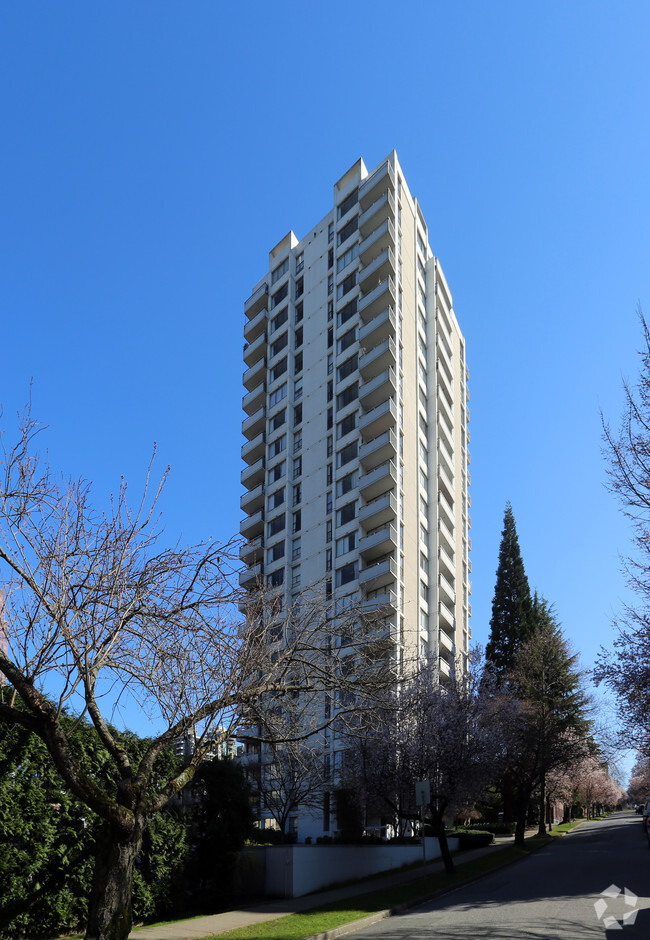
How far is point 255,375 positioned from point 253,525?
44.4 ft

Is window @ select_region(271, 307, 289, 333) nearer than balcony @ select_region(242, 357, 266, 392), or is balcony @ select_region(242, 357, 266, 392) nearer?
window @ select_region(271, 307, 289, 333)

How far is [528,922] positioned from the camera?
50.8 feet

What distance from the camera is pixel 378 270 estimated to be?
61906 millimetres

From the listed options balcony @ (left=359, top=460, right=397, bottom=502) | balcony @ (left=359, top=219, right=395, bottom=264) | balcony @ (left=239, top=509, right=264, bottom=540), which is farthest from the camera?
balcony @ (left=239, top=509, right=264, bottom=540)

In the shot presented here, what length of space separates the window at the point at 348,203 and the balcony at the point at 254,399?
15416mm

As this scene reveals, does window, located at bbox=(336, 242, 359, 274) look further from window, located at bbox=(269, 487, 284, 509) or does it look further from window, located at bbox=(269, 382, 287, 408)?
window, located at bbox=(269, 487, 284, 509)

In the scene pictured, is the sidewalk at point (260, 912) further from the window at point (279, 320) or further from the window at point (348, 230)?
the window at point (279, 320)

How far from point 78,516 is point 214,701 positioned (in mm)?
3331

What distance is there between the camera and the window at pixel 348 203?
2601 inches

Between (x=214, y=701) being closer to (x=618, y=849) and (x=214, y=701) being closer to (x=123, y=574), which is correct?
(x=123, y=574)

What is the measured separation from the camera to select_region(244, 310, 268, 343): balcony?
75.1m

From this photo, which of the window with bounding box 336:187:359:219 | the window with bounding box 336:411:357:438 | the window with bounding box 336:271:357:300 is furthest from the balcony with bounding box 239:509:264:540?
the window with bounding box 336:187:359:219

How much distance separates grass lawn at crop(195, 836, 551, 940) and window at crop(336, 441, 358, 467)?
33377 millimetres

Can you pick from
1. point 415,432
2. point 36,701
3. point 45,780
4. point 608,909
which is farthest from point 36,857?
point 415,432
